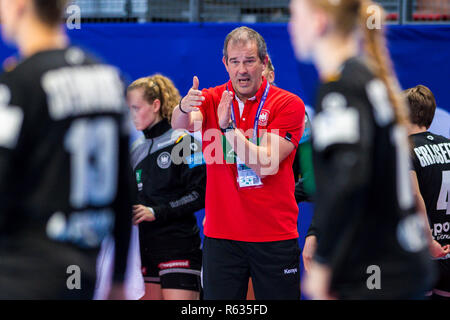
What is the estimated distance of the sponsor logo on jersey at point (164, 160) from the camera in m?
4.19

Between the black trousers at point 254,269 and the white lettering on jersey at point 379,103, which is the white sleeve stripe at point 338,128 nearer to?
the white lettering on jersey at point 379,103

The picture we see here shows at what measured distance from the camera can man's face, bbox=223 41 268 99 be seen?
377 centimetres

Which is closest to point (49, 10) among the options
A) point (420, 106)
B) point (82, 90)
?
point (82, 90)

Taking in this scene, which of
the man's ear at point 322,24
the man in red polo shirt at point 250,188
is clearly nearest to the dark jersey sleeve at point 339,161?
the man's ear at point 322,24

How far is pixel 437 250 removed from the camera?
158 inches

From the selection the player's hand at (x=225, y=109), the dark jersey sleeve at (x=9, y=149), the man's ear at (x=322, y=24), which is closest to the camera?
the dark jersey sleeve at (x=9, y=149)

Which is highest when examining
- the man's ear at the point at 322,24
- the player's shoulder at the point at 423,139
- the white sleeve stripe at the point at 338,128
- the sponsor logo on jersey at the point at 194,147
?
the man's ear at the point at 322,24

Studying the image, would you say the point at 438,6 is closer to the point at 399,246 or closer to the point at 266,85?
the point at 266,85

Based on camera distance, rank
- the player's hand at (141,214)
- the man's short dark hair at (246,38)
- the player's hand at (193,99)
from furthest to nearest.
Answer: the player's hand at (141,214) → the man's short dark hair at (246,38) → the player's hand at (193,99)

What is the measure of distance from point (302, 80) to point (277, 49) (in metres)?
0.34

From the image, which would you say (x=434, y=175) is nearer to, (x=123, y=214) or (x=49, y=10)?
(x=123, y=214)

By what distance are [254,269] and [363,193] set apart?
2.00 metres

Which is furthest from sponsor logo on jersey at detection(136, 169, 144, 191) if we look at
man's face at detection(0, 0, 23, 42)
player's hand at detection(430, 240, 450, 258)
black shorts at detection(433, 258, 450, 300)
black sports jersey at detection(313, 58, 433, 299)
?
black sports jersey at detection(313, 58, 433, 299)

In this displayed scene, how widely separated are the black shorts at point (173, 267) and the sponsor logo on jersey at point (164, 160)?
591 mm
